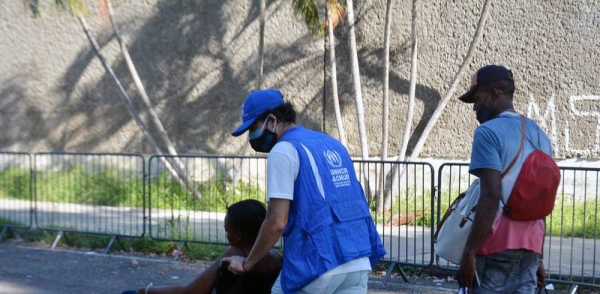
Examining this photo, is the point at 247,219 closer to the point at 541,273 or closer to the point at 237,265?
the point at 237,265

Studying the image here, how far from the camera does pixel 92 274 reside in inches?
352

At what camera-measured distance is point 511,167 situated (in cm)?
379

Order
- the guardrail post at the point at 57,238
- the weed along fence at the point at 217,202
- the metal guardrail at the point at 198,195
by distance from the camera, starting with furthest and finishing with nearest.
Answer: the guardrail post at the point at 57,238
the metal guardrail at the point at 198,195
the weed along fence at the point at 217,202

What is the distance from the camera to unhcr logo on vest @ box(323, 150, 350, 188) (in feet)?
12.0

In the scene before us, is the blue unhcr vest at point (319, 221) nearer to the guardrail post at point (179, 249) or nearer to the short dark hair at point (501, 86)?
the short dark hair at point (501, 86)

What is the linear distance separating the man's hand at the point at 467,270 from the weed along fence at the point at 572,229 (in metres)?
4.01

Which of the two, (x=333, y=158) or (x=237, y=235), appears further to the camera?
(x=237, y=235)

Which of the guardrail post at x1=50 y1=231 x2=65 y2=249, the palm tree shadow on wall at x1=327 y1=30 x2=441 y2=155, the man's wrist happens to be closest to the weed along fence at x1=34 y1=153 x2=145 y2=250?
the guardrail post at x1=50 y1=231 x2=65 y2=249

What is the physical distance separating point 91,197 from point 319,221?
32.5ft

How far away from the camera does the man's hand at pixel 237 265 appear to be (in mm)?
3719

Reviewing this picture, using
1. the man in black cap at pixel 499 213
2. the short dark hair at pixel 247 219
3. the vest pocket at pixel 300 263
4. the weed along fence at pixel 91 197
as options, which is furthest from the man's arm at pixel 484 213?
the weed along fence at pixel 91 197

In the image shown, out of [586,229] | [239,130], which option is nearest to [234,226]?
[239,130]

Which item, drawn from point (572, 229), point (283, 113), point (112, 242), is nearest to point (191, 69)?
point (112, 242)

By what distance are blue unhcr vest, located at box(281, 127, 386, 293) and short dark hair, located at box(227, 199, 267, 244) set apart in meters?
0.36
